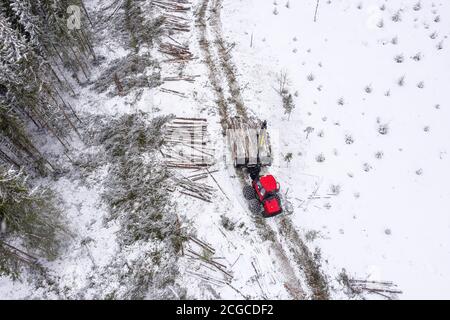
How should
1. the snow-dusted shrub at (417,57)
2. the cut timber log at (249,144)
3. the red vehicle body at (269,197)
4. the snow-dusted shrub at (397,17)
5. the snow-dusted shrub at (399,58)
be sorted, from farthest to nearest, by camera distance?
1. the snow-dusted shrub at (397,17)
2. the snow-dusted shrub at (399,58)
3. the snow-dusted shrub at (417,57)
4. the cut timber log at (249,144)
5. the red vehicle body at (269,197)

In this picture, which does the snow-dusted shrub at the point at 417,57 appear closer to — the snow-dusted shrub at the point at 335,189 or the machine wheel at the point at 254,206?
the snow-dusted shrub at the point at 335,189

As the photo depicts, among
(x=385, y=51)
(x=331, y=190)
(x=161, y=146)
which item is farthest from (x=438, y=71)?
(x=161, y=146)

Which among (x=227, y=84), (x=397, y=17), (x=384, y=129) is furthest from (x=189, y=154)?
(x=397, y=17)

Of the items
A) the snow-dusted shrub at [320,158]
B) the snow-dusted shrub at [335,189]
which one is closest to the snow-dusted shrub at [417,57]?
the snow-dusted shrub at [320,158]

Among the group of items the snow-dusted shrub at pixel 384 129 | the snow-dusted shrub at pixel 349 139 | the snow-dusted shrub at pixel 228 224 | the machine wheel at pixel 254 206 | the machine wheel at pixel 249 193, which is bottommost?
the snow-dusted shrub at pixel 228 224

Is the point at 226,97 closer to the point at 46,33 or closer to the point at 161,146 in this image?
the point at 161,146

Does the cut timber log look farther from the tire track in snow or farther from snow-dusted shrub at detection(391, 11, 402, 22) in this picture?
snow-dusted shrub at detection(391, 11, 402, 22)
